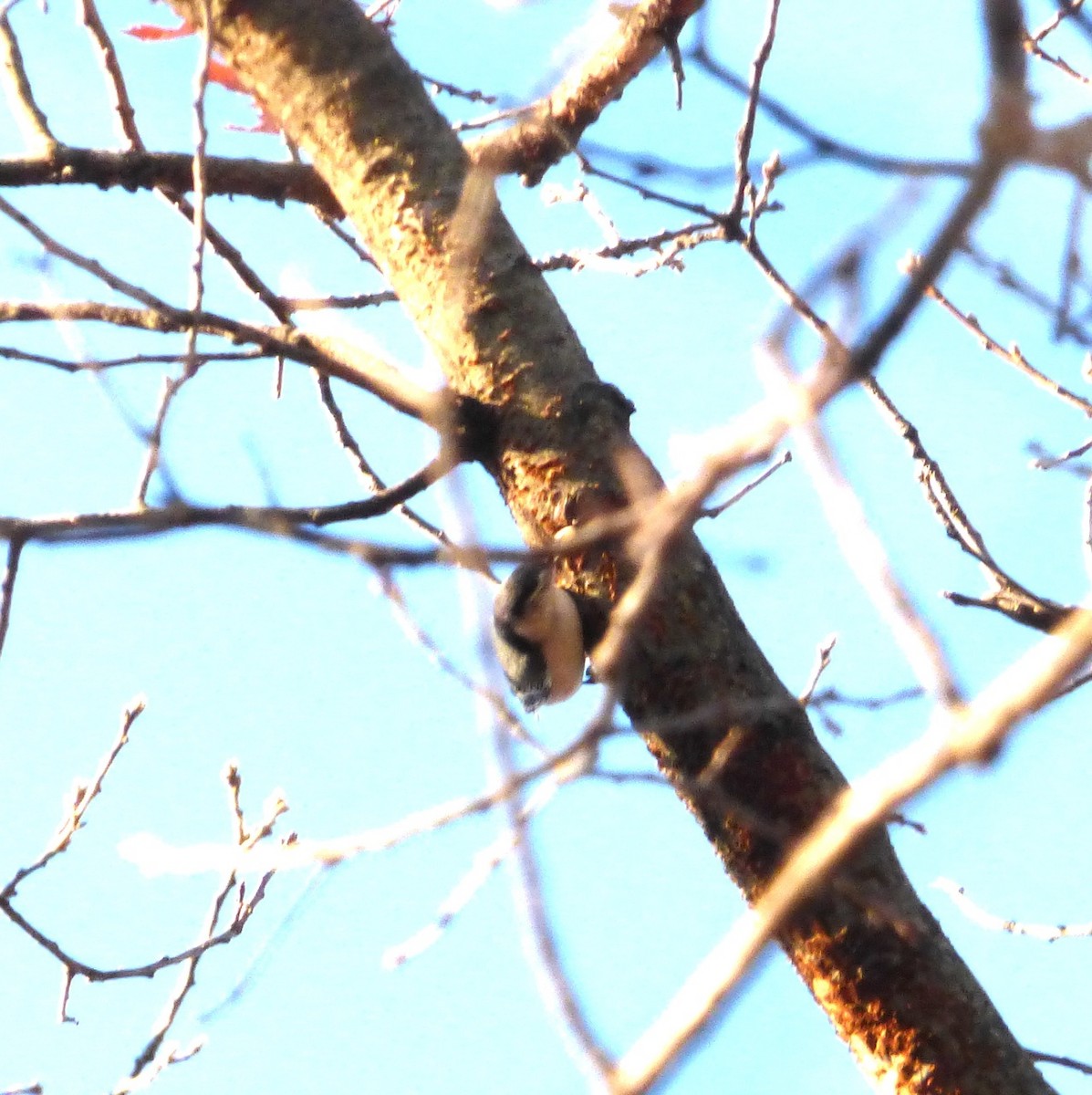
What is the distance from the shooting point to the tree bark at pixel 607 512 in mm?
1116

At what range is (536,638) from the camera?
1820 mm

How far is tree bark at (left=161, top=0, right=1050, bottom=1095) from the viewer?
1.12 meters

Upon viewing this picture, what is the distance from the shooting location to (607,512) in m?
1.32

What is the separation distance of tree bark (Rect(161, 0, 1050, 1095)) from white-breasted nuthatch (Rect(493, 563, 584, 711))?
0.70ft

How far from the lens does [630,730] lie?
826 millimetres

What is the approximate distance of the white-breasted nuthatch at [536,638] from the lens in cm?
163

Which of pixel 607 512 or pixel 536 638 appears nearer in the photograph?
pixel 607 512

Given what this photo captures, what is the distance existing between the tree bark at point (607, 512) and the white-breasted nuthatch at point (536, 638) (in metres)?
0.21

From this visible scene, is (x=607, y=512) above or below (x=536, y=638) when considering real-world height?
below

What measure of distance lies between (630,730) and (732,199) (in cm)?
98

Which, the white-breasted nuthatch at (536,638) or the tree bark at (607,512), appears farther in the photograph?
the white-breasted nuthatch at (536,638)

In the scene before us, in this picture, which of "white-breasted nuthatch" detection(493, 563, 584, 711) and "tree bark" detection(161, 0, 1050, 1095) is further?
"white-breasted nuthatch" detection(493, 563, 584, 711)

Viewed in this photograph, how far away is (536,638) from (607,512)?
1.75 ft

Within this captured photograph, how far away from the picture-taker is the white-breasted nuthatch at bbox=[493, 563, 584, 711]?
1.63m
